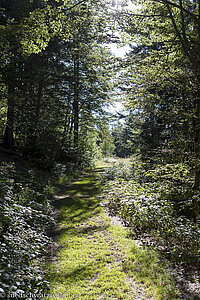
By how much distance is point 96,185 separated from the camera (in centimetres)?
1009

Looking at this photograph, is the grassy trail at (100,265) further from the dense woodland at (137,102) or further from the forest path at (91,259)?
the dense woodland at (137,102)

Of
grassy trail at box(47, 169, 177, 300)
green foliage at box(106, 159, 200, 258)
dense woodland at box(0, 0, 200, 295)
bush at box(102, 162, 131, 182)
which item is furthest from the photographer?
bush at box(102, 162, 131, 182)

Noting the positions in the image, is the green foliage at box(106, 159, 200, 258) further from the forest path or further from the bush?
the bush

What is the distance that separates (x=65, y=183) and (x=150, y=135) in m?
5.03

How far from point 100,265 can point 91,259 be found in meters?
0.29

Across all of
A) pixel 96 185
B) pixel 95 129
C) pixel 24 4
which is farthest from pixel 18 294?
pixel 95 129

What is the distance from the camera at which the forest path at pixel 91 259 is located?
10.2ft

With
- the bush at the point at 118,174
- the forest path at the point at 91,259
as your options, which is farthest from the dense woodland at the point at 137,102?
the bush at the point at 118,174

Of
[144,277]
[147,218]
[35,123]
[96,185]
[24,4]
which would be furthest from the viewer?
[35,123]

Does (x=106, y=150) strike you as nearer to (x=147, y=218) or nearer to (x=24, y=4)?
(x=24, y=4)

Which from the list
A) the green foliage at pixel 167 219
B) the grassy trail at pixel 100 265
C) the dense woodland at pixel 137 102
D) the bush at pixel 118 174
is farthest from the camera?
the bush at pixel 118 174

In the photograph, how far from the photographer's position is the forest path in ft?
10.2

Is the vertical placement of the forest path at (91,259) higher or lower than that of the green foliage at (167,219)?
lower

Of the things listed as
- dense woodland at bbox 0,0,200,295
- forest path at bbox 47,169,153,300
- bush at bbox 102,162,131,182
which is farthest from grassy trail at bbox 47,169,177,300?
bush at bbox 102,162,131,182
